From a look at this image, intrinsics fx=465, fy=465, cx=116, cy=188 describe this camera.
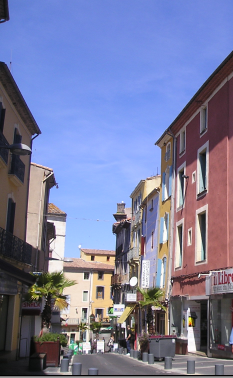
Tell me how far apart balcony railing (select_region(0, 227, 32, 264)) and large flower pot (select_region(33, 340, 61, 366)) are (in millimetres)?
3527

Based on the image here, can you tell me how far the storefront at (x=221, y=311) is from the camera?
1794cm

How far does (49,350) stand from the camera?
656 inches

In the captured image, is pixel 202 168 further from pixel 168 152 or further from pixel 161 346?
pixel 161 346

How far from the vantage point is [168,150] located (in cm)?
2959

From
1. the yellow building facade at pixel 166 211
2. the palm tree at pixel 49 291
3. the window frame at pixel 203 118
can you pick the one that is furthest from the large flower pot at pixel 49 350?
the window frame at pixel 203 118

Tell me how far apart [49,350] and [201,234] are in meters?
9.48

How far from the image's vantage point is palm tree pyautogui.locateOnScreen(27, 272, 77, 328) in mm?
18594

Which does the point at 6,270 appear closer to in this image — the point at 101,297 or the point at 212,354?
the point at 212,354

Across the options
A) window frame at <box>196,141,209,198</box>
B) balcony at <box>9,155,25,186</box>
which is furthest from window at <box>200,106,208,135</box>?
balcony at <box>9,155,25,186</box>

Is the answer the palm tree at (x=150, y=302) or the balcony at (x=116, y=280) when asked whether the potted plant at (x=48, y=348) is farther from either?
the balcony at (x=116, y=280)

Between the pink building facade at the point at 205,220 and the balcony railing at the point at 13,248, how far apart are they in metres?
7.92

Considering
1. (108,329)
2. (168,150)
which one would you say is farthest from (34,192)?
(108,329)

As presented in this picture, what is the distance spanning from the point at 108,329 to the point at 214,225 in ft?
142

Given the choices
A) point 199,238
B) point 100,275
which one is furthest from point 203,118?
point 100,275
